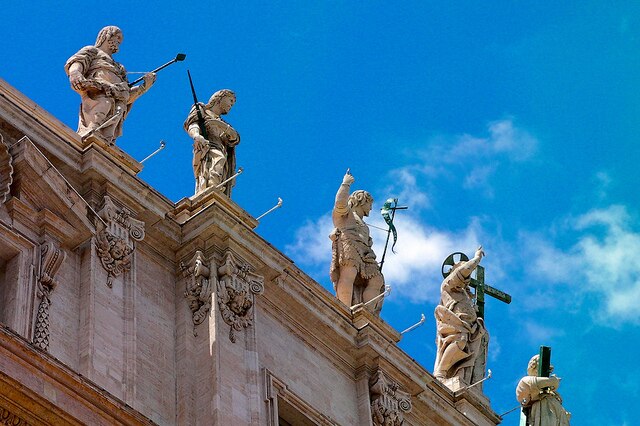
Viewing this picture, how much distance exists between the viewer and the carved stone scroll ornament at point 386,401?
31922 millimetres

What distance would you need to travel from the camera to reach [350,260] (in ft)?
110

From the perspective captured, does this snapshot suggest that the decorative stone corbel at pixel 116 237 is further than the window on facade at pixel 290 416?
No

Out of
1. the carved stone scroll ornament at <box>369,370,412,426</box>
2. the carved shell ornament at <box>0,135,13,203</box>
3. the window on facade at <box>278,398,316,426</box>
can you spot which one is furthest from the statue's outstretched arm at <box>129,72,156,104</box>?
the carved stone scroll ornament at <box>369,370,412,426</box>

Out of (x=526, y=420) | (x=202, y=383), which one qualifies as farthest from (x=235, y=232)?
(x=526, y=420)

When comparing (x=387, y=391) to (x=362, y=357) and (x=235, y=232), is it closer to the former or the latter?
(x=362, y=357)

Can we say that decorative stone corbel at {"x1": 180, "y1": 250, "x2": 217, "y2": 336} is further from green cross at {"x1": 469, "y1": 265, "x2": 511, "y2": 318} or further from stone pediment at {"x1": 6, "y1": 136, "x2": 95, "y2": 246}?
green cross at {"x1": 469, "y1": 265, "x2": 511, "y2": 318}

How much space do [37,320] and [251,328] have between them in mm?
3784

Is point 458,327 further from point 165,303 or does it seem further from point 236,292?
point 165,303

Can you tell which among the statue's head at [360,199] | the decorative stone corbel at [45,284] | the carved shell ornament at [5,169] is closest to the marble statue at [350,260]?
the statue's head at [360,199]

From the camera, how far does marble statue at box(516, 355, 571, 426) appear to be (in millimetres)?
34781

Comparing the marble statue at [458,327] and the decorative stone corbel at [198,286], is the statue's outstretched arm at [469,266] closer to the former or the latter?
the marble statue at [458,327]

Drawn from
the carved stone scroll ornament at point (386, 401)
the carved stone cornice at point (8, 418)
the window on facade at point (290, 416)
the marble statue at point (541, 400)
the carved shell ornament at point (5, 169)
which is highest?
the marble statue at point (541, 400)

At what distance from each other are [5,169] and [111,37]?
4.41m

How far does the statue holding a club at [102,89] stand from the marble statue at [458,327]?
6269 millimetres
